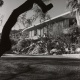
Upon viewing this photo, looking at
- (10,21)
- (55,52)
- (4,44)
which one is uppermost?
(10,21)

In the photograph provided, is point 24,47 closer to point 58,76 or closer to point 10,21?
point 58,76

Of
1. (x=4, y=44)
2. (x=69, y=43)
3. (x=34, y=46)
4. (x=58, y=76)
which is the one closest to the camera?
(x=4, y=44)

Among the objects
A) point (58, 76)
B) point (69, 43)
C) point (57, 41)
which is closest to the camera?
point (58, 76)

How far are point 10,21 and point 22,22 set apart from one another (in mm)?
3650

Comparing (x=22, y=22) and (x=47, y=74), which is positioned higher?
(x=22, y=22)

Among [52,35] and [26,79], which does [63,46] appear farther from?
[26,79]

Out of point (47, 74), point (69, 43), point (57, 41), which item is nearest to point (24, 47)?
point (57, 41)

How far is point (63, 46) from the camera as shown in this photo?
111ft

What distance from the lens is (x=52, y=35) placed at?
3738cm

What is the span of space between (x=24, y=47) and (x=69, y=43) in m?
11.5

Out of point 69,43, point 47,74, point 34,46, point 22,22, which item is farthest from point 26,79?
point 34,46

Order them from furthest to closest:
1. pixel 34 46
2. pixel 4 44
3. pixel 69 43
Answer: pixel 34 46 < pixel 69 43 < pixel 4 44

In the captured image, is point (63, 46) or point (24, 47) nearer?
point (63, 46)

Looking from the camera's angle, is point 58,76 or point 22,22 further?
point 58,76
